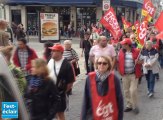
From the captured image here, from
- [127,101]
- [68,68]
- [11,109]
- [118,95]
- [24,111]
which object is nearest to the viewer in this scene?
[11,109]

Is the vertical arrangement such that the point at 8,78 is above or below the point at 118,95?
above

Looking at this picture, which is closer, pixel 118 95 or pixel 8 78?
pixel 8 78

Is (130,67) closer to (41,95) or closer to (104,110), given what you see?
(41,95)

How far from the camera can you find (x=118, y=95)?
503 centimetres

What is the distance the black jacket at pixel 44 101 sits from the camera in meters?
5.35

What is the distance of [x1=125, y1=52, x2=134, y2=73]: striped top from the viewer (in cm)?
878

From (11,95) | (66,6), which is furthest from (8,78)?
(66,6)

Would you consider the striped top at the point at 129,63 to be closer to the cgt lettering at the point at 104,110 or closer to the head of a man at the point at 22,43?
the head of a man at the point at 22,43

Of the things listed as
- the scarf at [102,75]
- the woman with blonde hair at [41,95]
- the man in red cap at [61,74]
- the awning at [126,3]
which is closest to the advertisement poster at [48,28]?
the man in red cap at [61,74]

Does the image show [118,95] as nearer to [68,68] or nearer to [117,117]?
[117,117]

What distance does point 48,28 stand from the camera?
17.7m

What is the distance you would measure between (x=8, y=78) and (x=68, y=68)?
3903 millimetres

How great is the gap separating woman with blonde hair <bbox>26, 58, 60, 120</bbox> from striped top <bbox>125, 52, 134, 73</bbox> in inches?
139

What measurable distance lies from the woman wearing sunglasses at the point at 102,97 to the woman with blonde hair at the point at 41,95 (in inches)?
23.0
